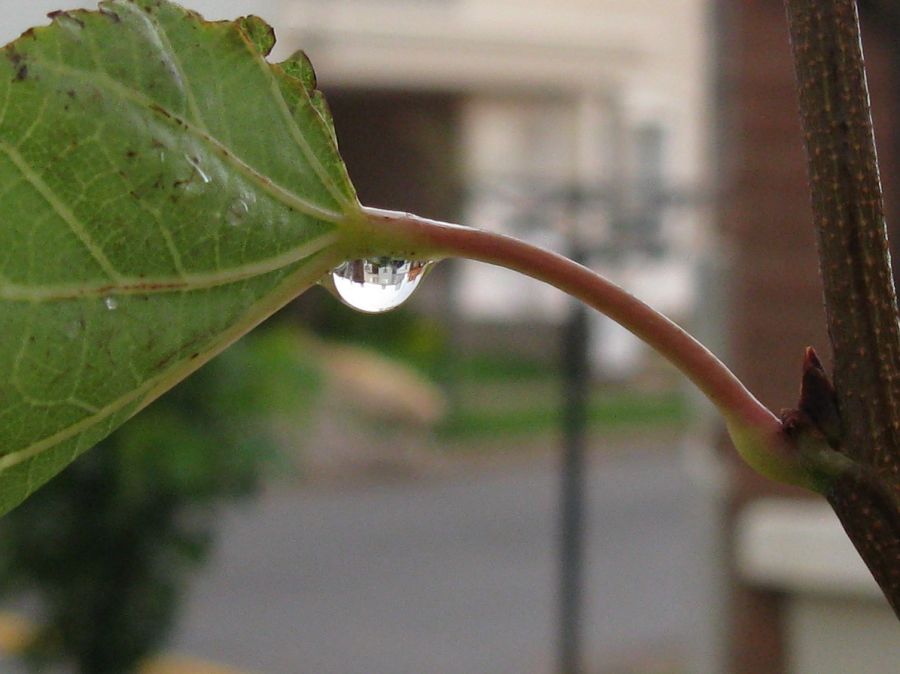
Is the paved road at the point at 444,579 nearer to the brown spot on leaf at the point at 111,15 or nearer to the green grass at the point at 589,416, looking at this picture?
the green grass at the point at 589,416

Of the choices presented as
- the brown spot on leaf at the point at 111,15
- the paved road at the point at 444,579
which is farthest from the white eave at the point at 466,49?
the brown spot on leaf at the point at 111,15

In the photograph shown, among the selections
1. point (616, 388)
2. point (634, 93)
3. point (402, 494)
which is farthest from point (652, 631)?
point (634, 93)

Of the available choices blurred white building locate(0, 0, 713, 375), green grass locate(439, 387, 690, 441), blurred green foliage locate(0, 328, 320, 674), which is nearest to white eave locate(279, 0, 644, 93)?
blurred white building locate(0, 0, 713, 375)

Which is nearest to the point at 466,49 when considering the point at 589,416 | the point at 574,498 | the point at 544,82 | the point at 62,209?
the point at 544,82

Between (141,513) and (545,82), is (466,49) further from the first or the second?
(141,513)

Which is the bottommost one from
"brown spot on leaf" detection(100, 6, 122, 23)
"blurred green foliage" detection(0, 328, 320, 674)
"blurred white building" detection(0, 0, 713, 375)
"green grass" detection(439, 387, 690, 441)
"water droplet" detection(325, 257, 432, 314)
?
"water droplet" detection(325, 257, 432, 314)

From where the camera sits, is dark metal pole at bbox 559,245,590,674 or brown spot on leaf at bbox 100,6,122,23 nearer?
brown spot on leaf at bbox 100,6,122,23

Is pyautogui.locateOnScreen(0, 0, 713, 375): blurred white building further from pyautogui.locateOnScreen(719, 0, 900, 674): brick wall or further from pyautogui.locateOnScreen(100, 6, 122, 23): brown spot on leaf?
pyautogui.locateOnScreen(100, 6, 122, 23): brown spot on leaf
